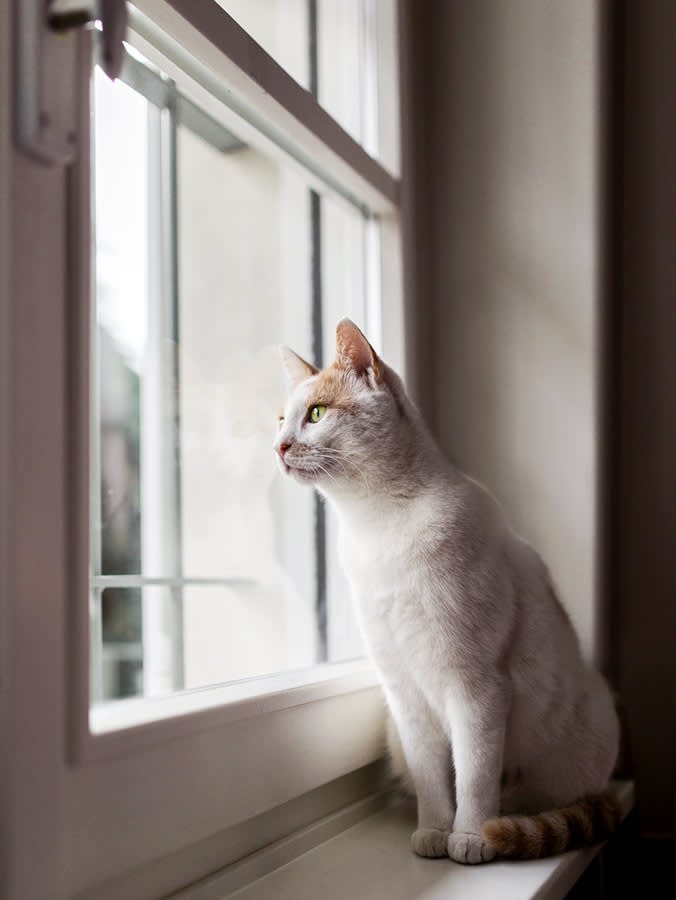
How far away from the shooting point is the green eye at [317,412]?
42.6 inches

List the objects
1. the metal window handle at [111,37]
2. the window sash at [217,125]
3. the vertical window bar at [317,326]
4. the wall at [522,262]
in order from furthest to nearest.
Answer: the wall at [522,262], the vertical window bar at [317,326], the window sash at [217,125], the metal window handle at [111,37]

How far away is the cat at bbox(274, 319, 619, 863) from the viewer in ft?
3.34

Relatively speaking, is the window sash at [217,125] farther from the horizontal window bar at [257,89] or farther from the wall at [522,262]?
the wall at [522,262]

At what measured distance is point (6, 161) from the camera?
64 cm

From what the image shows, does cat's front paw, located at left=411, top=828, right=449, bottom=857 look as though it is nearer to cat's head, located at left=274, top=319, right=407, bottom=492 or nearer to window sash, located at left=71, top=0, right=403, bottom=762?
window sash, located at left=71, top=0, right=403, bottom=762

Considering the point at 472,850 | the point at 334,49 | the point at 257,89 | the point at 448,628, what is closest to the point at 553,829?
the point at 472,850

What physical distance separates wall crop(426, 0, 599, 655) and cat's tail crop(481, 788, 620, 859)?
16.5 inches

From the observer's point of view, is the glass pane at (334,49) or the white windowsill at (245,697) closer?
the white windowsill at (245,697)

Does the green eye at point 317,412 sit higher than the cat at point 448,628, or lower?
higher

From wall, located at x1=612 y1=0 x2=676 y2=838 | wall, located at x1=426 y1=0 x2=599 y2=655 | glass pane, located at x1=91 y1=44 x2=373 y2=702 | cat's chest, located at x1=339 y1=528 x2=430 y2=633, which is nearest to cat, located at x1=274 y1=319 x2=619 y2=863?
cat's chest, located at x1=339 y1=528 x2=430 y2=633

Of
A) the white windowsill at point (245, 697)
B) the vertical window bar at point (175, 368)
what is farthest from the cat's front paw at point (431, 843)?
the vertical window bar at point (175, 368)

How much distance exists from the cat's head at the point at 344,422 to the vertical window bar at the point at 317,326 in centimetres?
31

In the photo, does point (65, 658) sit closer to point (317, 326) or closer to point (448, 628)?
point (448, 628)

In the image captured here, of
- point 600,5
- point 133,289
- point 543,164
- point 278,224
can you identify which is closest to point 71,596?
point 133,289
